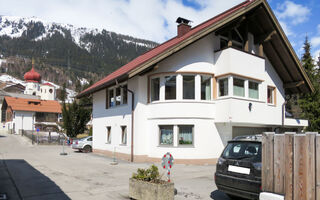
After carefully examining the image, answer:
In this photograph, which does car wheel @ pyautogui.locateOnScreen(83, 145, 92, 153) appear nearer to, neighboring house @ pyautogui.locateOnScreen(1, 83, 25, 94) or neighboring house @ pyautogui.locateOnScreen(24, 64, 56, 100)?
neighboring house @ pyautogui.locateOnScreen(24, 64, 56, 100)

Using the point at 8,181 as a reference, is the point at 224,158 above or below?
above

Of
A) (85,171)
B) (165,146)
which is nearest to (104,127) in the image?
(165,146)

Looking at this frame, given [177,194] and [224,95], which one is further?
[224,95]

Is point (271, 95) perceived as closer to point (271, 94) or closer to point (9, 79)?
point (271, 94)

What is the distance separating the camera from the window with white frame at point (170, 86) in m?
16.1

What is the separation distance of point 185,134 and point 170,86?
9.09 ft

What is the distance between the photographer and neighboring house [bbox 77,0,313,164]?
1559cm

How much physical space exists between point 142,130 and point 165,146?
1.65m

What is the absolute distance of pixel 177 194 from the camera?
836 cm

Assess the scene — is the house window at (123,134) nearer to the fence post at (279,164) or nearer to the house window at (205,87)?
the house window at (205,87)

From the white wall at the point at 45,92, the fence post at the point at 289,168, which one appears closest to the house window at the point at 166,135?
the fence post at the point at 289,168

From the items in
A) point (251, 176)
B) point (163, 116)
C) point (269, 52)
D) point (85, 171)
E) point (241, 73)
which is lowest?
point (85, 171)

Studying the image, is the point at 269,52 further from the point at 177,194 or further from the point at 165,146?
the point at 177,194

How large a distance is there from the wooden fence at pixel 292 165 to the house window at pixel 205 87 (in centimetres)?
1096
